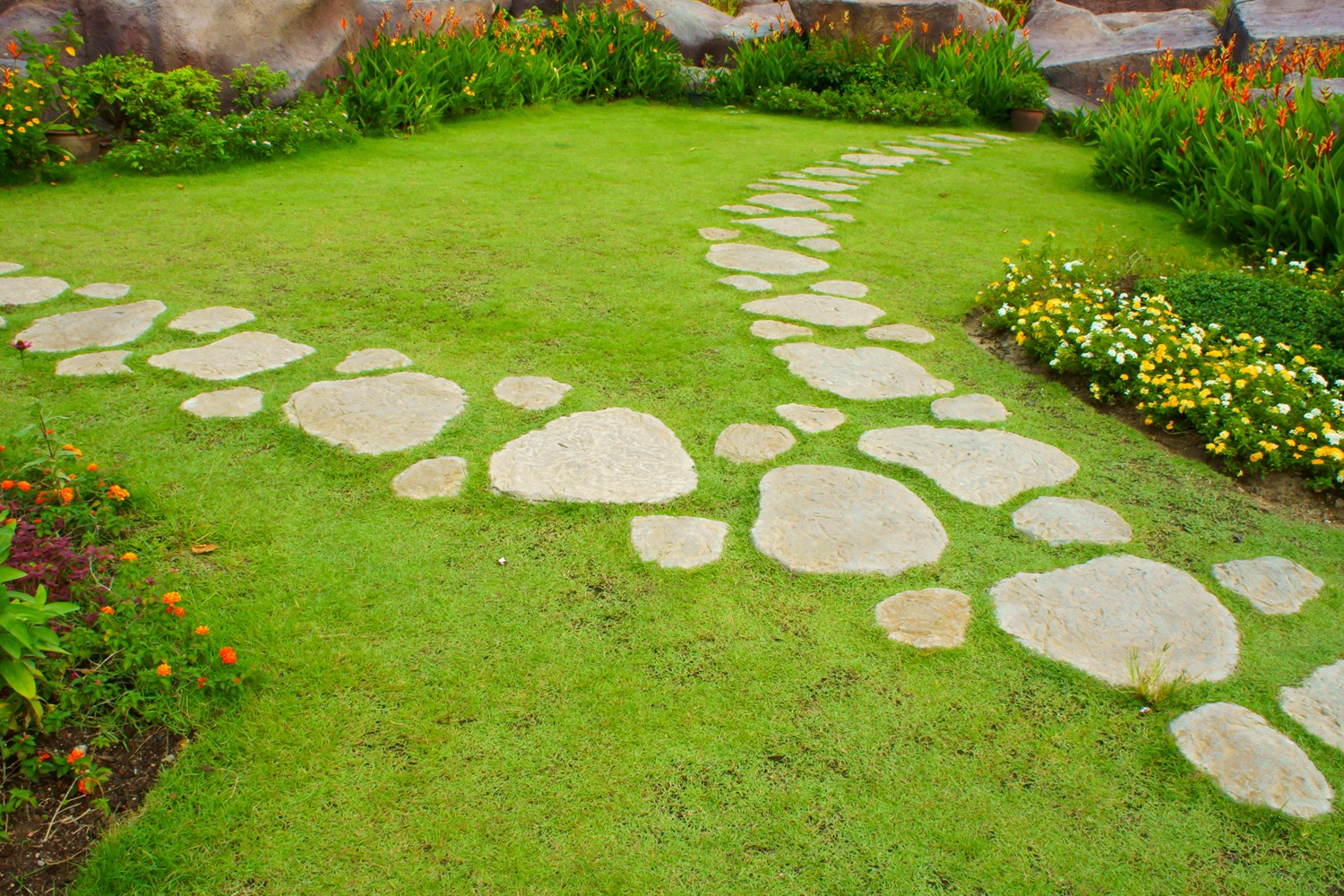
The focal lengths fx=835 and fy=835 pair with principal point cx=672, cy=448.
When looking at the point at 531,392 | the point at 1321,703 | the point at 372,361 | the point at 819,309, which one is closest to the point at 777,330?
the point at 819,309

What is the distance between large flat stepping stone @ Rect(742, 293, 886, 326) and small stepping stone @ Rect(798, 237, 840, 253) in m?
0.82

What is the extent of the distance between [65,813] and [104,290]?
9.38 ft

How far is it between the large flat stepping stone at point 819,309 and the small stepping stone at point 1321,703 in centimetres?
214

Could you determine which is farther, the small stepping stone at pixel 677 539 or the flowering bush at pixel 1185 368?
the flowering bush at pixel 1185 368

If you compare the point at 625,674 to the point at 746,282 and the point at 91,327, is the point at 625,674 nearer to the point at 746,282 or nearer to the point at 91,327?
the point at 746,282

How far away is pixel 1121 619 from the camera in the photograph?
1.92 m

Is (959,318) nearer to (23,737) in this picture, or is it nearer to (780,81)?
(23,737)

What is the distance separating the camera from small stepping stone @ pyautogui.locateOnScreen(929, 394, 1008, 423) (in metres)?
2.86

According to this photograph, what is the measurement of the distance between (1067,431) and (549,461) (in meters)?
1.75

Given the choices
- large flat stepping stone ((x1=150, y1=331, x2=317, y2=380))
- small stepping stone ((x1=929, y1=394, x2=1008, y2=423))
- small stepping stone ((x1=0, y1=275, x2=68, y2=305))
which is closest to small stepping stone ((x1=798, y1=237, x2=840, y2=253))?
small stepping stone ((x1=929, y1=394, x2=1008, y2=423))

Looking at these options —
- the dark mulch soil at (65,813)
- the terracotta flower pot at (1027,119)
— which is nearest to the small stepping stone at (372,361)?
the dark mulch soil at (65,813)

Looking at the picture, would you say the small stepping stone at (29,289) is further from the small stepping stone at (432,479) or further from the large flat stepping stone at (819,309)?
the large flat stepping stone at (819,309)

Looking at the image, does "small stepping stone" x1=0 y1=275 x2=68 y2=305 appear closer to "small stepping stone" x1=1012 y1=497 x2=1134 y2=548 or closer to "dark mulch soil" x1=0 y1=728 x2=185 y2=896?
"dark mulch soil" x1=0 y1=728 x2=185 y2=896

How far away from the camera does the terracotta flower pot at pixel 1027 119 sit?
930 centimetres
